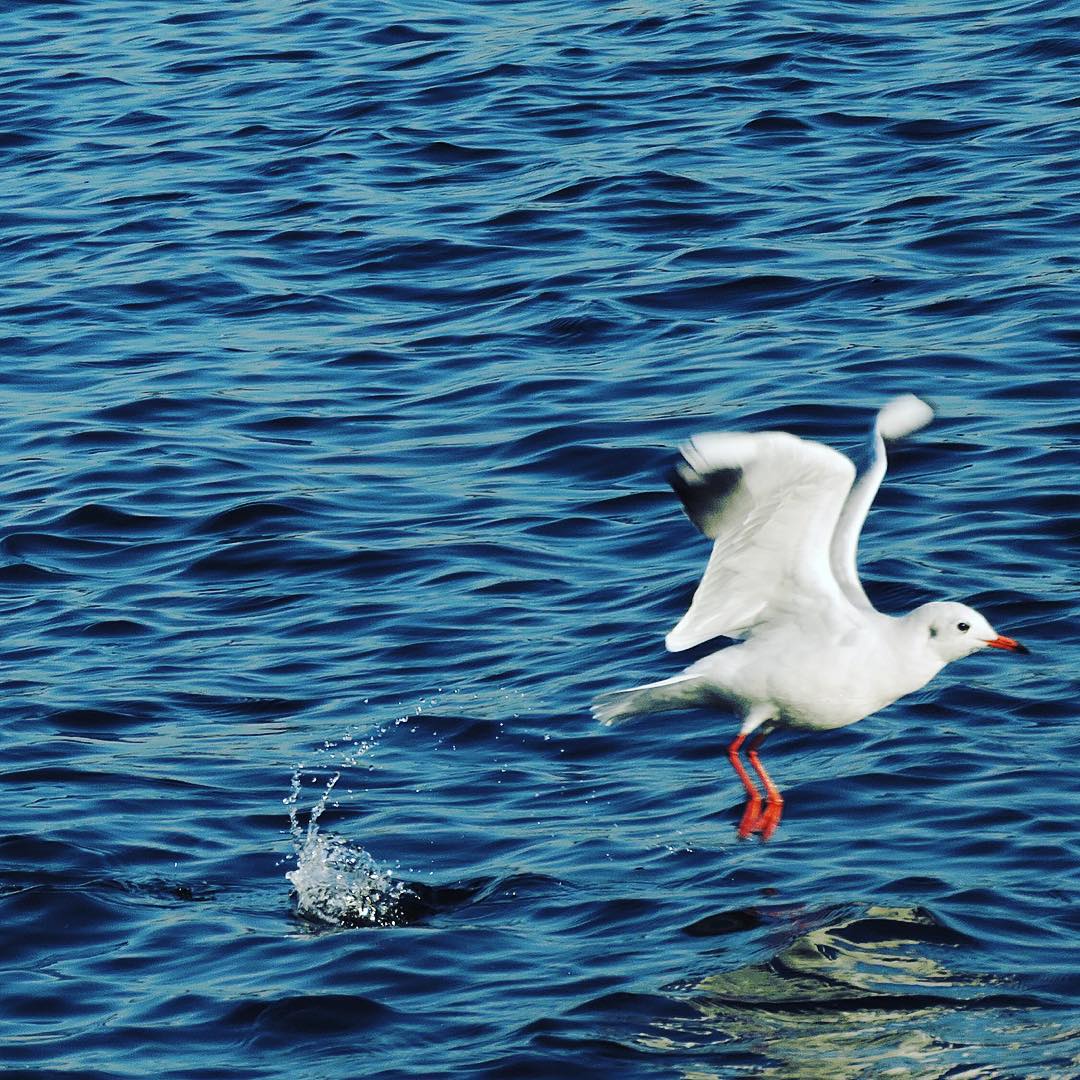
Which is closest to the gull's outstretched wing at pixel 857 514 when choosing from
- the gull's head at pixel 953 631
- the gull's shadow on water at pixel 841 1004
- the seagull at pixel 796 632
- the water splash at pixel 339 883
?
the seagull at pixel 796 632

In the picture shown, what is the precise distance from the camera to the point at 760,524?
9.12 m

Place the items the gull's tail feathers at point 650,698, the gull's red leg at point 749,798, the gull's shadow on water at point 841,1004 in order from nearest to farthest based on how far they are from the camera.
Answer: the gull's shadow on water at point 841,1004 → the gull's tail feathers at point 650,698 → the gull's red leg at point 749,798

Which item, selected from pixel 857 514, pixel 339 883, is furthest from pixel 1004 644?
pixel 339 883

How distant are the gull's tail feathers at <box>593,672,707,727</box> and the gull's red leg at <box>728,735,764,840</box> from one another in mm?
286

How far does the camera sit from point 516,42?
75.0ft

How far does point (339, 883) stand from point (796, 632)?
7.29ft

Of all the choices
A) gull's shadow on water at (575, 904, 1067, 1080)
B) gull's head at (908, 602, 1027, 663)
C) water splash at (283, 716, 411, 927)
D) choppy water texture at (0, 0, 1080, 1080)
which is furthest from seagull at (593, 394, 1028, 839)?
water splash at (283, 716, 411, 927)

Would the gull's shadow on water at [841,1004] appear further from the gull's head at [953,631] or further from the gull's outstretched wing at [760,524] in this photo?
the gull's outstretched wing at [760,524]

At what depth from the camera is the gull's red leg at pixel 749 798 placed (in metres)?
9.73

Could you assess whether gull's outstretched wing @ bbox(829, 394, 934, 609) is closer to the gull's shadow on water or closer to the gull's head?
the gull's head

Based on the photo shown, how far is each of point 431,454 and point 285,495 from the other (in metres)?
0.96

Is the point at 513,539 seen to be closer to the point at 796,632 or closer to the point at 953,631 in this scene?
the point at 796,632

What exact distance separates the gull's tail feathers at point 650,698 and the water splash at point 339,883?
117 centimetres

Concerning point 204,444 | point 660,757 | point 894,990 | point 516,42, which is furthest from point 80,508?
point 516,42
